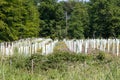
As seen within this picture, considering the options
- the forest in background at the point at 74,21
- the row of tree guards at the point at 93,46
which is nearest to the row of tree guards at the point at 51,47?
the row of tree guards at the point at 93,46

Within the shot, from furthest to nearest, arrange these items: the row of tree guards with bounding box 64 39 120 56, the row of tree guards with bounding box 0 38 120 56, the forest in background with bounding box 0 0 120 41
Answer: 1. the forest in background with bounding box 0 0 120 41
2. the row of tree guards with bounding box 64 39 120 56
3. the row of tree guards with bounding box 0 38 120 56

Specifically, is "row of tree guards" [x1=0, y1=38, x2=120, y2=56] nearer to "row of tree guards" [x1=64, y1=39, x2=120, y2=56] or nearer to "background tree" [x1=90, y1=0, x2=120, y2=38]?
"row of tree guards" [x1=64, y1=39, x2=120, y2=56]

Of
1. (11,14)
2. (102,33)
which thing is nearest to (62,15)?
(102,33)

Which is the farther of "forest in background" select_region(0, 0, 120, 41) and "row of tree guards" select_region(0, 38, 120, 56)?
"forest in background" select_region(0, 0, 120, 41)

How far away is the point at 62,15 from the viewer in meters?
69.6

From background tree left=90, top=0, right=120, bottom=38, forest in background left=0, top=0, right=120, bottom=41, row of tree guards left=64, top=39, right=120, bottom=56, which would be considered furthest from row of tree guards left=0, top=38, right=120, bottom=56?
background tree left=90, top=0, right=120, bottom=38

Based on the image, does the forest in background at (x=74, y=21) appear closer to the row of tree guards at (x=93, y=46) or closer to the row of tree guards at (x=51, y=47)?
the row of tree guards at (x=93, y=46)

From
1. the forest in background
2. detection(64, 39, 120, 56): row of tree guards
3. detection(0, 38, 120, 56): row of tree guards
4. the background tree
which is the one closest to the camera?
detection(0, 38, 120, 56): row of tree guards

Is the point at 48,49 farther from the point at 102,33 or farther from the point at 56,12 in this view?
the point at 56,12

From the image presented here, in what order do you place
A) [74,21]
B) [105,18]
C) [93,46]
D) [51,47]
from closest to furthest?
1. [51,47]
2. [93,46]
3. [105,18]
4. [74,21]

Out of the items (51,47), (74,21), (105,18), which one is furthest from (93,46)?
(74,21)

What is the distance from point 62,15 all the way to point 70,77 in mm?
63820

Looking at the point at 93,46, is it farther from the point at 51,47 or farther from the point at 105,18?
the point at 105,18

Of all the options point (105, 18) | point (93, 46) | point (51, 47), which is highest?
point (51, 47)
